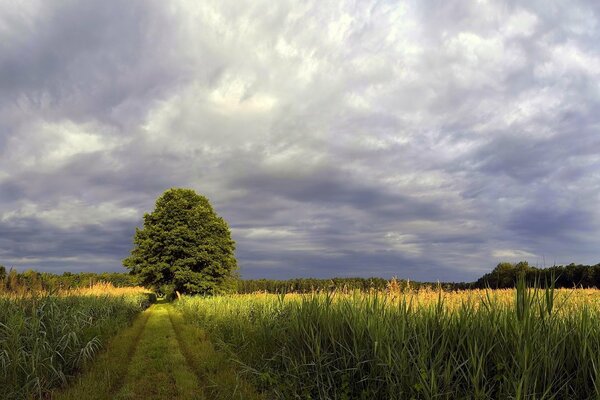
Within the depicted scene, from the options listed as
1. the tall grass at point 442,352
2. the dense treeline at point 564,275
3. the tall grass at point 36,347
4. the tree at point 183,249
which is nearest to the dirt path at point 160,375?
the tall grass at point 36,347

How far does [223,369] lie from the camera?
1138 centimetres

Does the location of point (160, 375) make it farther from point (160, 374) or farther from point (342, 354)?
point (342, 354)

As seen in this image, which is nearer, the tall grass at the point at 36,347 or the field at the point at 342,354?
the field at the point at 342,354

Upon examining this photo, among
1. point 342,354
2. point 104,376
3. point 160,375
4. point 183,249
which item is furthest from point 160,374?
point 183,249

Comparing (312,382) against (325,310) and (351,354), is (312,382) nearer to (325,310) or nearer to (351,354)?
(351,354)

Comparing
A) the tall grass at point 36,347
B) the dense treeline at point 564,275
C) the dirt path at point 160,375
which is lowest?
the dirt path at point 160,375

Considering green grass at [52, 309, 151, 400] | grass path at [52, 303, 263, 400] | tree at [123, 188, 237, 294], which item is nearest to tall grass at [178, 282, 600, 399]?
grass path at [52, 303, 263, 400]

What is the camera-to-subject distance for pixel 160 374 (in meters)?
11.5

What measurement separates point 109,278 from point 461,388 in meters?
84.2

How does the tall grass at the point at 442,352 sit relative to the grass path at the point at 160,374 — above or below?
above

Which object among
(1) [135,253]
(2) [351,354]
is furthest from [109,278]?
(2) [351,354]

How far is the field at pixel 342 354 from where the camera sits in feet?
18.5

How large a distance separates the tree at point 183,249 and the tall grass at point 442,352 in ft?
106

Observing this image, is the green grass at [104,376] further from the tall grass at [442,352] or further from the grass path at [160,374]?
the tall grass at [442,352]
